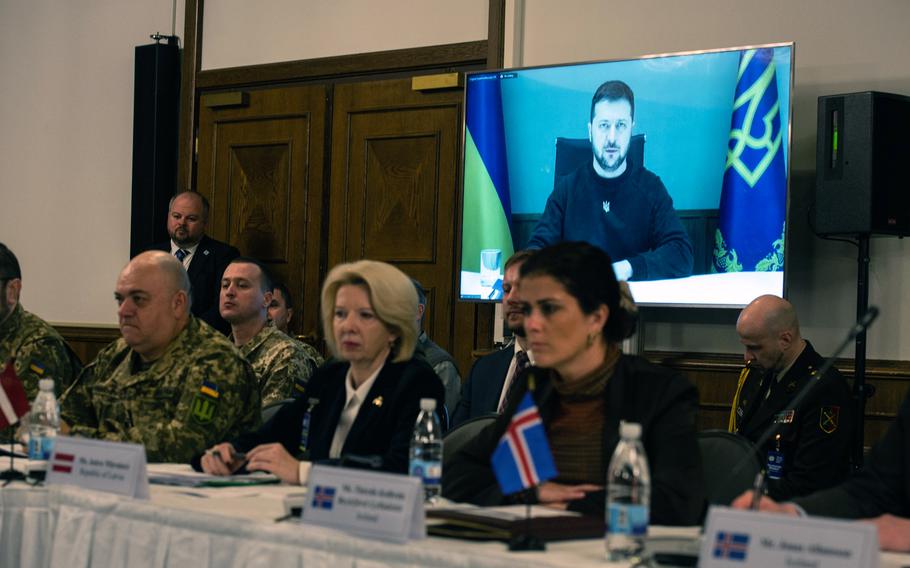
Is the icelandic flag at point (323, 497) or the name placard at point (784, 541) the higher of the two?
the name placard at point (784, 541)

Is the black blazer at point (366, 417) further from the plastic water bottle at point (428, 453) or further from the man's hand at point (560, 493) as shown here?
the man's hand at point (560, 493)

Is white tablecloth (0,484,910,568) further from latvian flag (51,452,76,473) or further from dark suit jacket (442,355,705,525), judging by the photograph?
dark suit jacket (442,355,705,525)

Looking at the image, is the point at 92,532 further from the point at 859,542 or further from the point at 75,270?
the point at 75,270

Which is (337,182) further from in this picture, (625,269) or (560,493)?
(560,493)

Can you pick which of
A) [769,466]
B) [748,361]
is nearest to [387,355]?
[769,466]

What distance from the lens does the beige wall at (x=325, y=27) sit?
6660 mm

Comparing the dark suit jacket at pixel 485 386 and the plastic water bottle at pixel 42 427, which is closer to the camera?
the plastic water bottle at pixel 42 427

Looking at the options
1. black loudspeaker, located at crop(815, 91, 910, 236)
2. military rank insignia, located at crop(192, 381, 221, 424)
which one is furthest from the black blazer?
black loudspeaker, located at crop(815, 91, 910, 236)

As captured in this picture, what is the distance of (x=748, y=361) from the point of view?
4.93 meters

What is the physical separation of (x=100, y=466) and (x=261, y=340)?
8.77 feet

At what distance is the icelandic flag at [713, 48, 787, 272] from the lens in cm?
535

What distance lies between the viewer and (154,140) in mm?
Answer: 7691

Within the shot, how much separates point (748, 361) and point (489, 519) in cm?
289

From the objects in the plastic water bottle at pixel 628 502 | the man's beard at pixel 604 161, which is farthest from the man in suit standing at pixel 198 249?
the plastic water bottle at pixel 628 502
